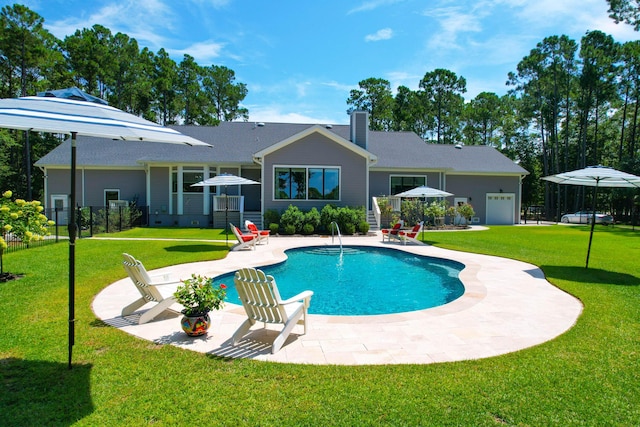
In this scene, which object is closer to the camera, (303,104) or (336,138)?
(336,138)

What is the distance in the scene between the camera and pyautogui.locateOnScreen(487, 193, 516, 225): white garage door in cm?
2842

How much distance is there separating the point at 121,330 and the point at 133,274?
0.84 m

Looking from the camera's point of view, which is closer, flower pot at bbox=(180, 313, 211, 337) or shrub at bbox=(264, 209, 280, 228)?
flower pot at bbox=(180, 313, 211, 337)

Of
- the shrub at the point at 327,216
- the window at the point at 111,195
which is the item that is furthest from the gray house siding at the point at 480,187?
the window at the point at 111,195

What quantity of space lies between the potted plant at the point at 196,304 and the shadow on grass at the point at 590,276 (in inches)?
324

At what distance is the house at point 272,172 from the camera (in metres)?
20.9

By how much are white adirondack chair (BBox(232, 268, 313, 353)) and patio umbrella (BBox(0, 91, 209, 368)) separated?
1.80 meters

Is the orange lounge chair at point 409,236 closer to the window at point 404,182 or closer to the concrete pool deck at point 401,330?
the concrete pool deck at point 401,330

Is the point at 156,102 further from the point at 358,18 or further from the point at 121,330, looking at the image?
the point at 121,330

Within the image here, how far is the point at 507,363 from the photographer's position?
4.23 metres

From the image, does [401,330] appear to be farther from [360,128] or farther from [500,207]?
[500,207]

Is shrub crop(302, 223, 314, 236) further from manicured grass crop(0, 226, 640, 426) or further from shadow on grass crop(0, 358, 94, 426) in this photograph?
shadow on grass crop(0, 358, 94, 426)

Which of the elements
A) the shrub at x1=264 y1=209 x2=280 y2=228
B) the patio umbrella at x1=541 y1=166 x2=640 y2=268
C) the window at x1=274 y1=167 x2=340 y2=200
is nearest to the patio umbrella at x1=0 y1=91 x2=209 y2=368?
the patio umbrella at x1=541 y1=166 x2=640 y2=268

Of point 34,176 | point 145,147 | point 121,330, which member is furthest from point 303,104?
point 121,330
